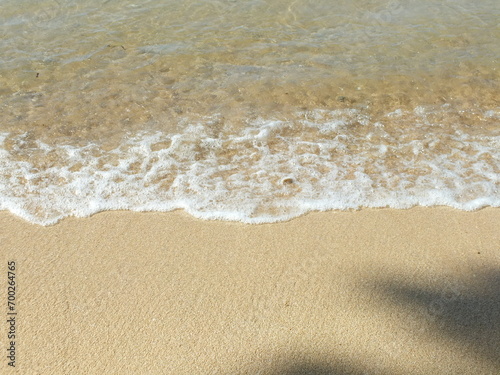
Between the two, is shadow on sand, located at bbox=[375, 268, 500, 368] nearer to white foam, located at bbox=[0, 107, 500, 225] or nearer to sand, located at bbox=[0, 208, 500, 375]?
sand, located at bbox=[0, 208, 500, 375]

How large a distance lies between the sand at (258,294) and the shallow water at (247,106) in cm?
22

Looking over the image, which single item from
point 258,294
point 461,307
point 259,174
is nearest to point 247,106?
point 259,174

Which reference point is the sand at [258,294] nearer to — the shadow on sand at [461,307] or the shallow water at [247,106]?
the shadow on sand at [461,307]

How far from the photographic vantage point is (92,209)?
3123 millimetres

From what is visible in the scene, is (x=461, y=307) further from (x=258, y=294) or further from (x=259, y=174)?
(x=259, y=174)

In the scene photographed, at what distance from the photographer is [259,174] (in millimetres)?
3508

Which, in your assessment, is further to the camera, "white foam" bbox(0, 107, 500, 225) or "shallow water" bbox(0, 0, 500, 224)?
"shallow water" bbox(0, 0, 500, 224)

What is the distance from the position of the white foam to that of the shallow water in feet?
0.04

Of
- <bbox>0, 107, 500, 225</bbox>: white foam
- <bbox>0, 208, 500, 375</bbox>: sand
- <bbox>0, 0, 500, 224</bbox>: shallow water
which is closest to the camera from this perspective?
<bbox>0, 208, 500, 375</bbox>: sand

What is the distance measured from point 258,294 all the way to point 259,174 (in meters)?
1.14

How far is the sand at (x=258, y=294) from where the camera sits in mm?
2258

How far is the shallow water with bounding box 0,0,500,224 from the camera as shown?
10.9ft

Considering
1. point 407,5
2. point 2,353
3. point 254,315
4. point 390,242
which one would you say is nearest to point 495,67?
point 407,5

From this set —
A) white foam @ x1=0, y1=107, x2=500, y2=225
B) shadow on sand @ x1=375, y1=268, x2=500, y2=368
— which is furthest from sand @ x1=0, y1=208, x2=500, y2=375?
white foam @ x1=0, y1=107, x2=500, y2=225
